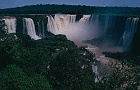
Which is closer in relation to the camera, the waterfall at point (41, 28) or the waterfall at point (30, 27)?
the waterfall at point (30, 27)

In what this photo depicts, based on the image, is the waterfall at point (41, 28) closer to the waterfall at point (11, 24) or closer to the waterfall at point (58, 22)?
A: the waterfall at point (58, 22)

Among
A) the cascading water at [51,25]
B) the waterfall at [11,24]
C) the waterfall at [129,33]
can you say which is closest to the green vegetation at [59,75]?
the waterfall at [11,24]

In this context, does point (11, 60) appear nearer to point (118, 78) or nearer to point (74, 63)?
point (74, 63)

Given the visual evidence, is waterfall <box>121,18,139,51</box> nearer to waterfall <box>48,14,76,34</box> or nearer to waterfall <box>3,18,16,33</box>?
waterfall <box>48,14,76,34</box>

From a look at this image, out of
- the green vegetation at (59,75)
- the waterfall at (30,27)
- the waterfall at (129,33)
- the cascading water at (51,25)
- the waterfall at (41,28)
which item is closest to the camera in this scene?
the green vegetation at (59,75)

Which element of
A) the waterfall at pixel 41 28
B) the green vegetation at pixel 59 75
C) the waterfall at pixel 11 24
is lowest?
the waterfall at pixel 41 28

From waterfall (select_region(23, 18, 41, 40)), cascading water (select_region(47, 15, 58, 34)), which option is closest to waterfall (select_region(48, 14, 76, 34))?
cascading water (select_region(47, 15, 58, 34))

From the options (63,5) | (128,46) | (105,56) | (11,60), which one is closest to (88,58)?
(11,60)
